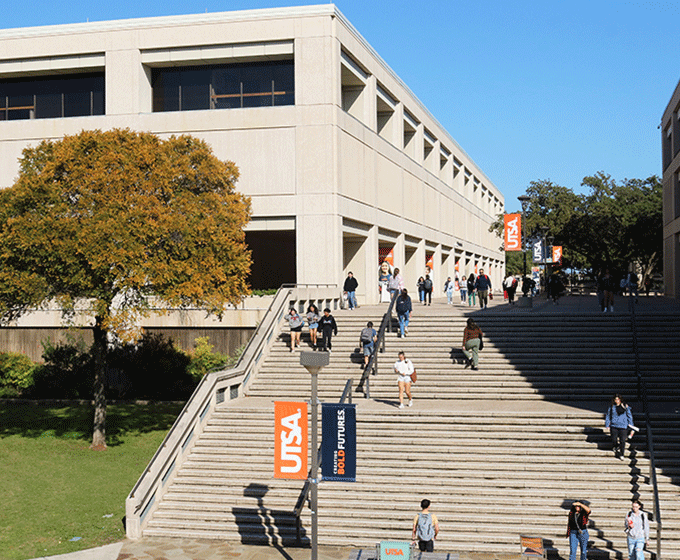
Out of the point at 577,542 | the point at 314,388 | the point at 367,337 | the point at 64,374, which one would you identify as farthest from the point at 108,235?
the point at 577,542

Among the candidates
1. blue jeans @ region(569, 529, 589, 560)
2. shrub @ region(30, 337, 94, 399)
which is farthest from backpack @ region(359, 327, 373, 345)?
shrub @ region(30, 337, 94, 399)

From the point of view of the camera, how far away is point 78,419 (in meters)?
27.2

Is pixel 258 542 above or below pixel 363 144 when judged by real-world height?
below

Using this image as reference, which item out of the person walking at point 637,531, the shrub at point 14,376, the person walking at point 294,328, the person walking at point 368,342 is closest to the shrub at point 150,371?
the shrub at point 14,376

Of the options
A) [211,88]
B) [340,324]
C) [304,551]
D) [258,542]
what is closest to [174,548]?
[258,542]

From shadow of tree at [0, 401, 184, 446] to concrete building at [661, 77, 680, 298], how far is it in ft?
98.3

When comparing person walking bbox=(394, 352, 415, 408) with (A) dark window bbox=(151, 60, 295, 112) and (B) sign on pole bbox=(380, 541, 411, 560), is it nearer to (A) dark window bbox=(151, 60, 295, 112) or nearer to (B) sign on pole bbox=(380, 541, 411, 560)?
(B) sign on pole bbox=(380, 541, 411, 560)

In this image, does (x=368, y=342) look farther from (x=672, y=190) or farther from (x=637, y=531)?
(x=672, y=190)

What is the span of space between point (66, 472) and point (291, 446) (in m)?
9.22

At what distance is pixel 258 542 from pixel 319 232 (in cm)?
1891

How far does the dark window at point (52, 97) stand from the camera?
3484 centimetres

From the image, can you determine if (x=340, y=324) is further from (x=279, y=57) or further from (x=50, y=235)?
(x=279, y=57)

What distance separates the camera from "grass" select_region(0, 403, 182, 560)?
15508 mm

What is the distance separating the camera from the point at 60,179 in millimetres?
22531
